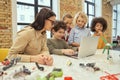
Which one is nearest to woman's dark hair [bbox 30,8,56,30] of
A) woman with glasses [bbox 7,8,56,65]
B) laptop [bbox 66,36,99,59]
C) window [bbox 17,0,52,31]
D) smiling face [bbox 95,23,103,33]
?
woman with glasses [bbox 7,8,56,65]

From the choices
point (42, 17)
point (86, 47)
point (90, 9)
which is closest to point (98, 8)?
point (90, 9)

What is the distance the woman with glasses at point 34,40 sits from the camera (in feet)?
5.53

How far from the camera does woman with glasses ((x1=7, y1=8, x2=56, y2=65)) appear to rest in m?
1.68

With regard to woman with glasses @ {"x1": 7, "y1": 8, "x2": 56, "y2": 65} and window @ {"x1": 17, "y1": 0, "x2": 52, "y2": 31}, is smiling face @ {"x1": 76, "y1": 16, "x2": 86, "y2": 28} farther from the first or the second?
window @ {"x1": 17, "y1": 0, "x2": 52, "y2": 31}

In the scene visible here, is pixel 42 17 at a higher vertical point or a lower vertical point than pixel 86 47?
higher

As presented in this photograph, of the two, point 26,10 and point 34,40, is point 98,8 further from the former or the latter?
point 34,40

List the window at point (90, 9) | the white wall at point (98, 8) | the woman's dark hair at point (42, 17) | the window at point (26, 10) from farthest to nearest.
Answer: the white wall at point (98, 8)
the window at point (90, 9)
the window at point (26, 10)
the woman's dark hair at point (42, 17)

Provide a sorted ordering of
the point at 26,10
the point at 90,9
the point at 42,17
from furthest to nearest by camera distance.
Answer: the point at 90,9
the point at 26,10
the point at 42,17

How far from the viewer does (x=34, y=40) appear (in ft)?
6.19

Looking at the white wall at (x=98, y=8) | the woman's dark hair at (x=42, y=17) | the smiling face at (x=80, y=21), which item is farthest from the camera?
the white wall at (x=98, y=8)

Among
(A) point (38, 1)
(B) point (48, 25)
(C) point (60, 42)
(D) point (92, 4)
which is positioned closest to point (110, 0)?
(D) point (92, 4)

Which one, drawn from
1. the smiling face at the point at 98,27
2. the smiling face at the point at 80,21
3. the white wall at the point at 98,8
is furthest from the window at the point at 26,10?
the white wall at the point at 98,8

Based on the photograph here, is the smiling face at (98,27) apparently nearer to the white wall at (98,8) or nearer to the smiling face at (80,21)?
the smiling face at (80,21)

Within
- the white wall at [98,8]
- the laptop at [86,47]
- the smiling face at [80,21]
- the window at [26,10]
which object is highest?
the white wall at [98,8]
